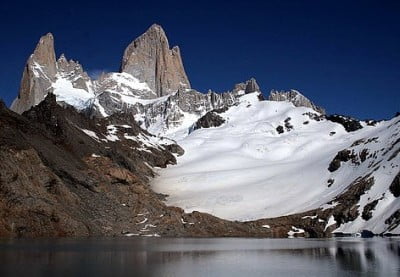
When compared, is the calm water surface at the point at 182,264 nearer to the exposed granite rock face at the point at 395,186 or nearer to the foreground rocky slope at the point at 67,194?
the foreground rocky slope at the point at 67,194

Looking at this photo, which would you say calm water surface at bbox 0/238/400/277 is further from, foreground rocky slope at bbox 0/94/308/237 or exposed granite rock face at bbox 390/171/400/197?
exposed granite rock face at bbox 390/171/400/197

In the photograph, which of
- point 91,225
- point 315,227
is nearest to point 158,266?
point 91,225

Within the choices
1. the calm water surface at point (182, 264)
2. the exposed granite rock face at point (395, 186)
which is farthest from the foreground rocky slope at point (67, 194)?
the calm water surface at point (182, 264)

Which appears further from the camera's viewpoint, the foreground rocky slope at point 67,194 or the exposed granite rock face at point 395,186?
the exposed granite rock face at point 395,186

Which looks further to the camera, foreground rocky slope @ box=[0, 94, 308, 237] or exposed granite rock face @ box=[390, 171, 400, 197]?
exposed granite rock face @ box=[390, 171, 400, 197]

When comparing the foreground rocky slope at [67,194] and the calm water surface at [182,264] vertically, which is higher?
the foreground rocky slope at [67,194]

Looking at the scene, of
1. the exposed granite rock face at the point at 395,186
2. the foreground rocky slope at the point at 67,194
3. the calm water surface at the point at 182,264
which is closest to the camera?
the calm water surface at the point at 182,264

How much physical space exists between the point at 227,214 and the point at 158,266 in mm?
139610

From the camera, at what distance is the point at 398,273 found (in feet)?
150

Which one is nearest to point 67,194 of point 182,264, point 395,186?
point 182,264

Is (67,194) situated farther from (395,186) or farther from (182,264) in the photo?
(395,186)

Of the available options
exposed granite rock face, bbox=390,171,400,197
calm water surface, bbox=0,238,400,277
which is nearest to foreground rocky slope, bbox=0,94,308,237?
exposed granite rock face, bbox=390,171,400,197

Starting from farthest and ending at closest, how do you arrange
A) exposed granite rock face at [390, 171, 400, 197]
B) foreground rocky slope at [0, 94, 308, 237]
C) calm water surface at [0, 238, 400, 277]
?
exposed granite rock face at [390, 171, 400, 197] < foreground rocky slope at [0, 94, 308, 237] < calm water surface at [0, 238, 400, 277]

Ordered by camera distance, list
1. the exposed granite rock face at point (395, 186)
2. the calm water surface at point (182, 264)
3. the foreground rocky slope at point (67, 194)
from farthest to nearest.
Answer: the exposed granite rock face at point (395, 186)
the foreground rocky slope at point (67, 194)
the calm water surface at point (182, 264)
